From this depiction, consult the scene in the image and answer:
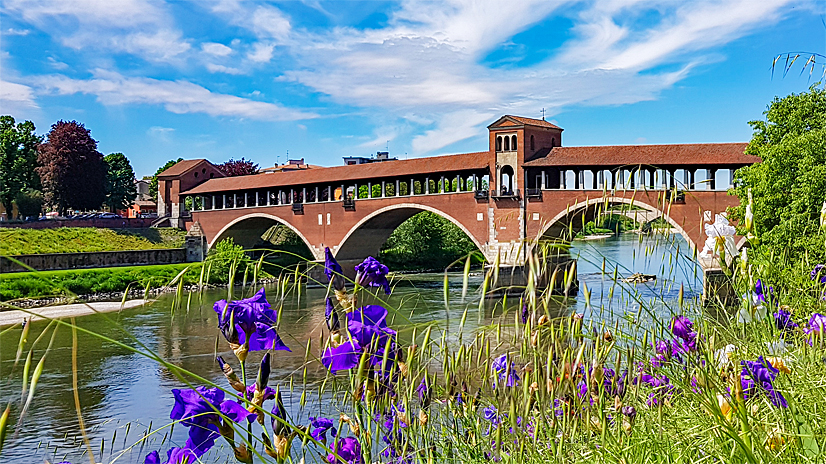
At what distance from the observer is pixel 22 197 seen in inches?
1415

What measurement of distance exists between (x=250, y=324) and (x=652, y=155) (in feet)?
68.4

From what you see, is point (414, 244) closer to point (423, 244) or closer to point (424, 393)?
point (423, 244)

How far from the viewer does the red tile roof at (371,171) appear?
2430 centimetres

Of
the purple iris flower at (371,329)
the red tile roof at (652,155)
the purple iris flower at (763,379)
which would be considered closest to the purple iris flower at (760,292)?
the purple iris flower at (763,379)

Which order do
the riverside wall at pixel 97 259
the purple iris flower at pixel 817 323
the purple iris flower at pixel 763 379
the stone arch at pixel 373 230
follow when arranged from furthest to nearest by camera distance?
the stone arch at pixel 373 230, the riverside wall at pixel 97 259, the purple iris flower at pixel 817 323, the purple iris flower at pixel 763 379

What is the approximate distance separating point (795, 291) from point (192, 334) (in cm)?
1372

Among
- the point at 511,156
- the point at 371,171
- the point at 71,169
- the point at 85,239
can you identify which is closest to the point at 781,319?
the point at 511,156

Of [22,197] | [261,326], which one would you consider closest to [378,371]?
[261,326]

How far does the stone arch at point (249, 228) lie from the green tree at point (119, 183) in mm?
11895

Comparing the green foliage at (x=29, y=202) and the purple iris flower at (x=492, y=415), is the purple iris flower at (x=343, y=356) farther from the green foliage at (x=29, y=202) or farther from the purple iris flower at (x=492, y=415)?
the green foliage at (x=29, y=202)

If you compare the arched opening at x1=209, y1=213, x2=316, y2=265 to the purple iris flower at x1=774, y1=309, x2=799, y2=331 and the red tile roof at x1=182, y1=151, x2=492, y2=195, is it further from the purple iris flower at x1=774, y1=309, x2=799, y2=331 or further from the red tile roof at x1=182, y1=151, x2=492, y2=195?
the purple iris flower at x1=774, y1=309, x2=799, y2=331

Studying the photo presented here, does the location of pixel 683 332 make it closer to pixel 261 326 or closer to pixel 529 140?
pixel 261 326

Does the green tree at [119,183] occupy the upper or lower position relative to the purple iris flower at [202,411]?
upper

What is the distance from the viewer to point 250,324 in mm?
1219
